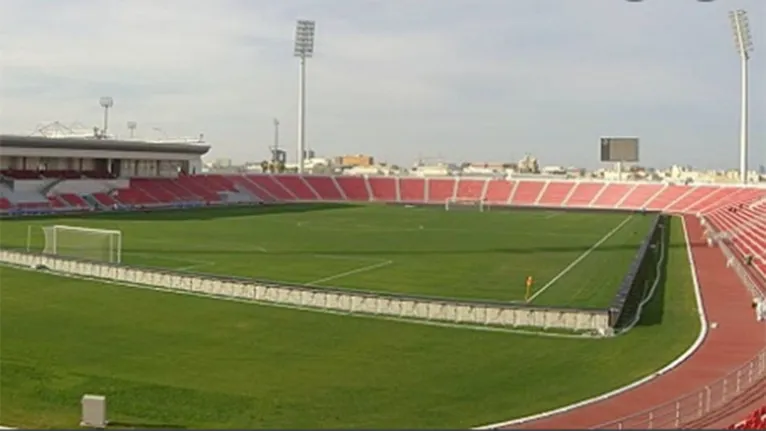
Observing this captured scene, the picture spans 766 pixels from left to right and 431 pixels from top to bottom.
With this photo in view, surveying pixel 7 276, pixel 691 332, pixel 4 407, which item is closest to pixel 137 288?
pixel 7 276

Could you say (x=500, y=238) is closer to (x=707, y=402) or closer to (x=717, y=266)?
(x=717, y=266)

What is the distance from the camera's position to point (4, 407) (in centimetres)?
1568

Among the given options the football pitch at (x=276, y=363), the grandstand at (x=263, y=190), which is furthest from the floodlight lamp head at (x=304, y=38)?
the football pitch at (x=276, y=363)

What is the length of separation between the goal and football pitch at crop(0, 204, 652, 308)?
54.4 feet

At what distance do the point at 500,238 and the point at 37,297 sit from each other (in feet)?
109

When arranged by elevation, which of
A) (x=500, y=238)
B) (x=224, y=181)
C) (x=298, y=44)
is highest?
(x=298, y=44)

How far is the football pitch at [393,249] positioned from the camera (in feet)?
111

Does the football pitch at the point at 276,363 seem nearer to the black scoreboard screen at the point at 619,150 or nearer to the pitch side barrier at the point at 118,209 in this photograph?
the pitch side barrier at the point at 118,209

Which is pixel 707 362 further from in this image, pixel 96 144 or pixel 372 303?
pixel 96 144

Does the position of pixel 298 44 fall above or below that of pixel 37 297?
above

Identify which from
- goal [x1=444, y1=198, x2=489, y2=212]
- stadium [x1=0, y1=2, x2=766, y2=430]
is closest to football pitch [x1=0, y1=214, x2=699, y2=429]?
stadium [x1=0, y1=2, x2=766, y2=430]

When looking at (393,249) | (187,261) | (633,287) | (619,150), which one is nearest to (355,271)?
(187,261)

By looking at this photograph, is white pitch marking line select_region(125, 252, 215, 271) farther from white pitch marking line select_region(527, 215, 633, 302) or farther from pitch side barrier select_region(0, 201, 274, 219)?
pitch side barrier select_region(0, 201, 274, 219)

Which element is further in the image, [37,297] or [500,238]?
[500,238]
